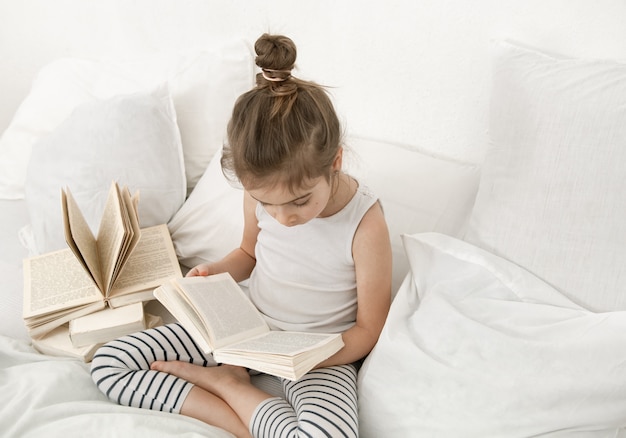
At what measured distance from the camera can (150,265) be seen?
1.30 m

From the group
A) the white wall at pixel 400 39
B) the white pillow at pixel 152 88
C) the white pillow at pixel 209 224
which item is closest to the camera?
the white wall at pixel 400 39

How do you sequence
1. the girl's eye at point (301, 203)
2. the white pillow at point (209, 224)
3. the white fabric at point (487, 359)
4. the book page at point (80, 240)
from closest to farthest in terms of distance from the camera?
the white fabric at point (487, 359) < the girl's eye at point (301, 203) < the book page at point (80, 240) < the white pillow at point (209, 224)

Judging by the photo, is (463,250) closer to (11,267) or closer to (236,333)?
(236,333)

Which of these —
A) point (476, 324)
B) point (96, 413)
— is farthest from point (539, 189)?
point (96, 413)

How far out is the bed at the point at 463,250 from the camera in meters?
0.91

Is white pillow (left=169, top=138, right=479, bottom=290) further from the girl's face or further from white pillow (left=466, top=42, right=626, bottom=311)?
the girl's face

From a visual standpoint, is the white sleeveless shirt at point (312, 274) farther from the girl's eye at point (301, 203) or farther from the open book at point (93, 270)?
the open book at point (93, 270)

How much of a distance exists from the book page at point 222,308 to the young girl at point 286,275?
0.23 ft

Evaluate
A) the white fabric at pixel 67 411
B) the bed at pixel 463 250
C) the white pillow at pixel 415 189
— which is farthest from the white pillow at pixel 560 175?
the white fabric at pixel 67 411

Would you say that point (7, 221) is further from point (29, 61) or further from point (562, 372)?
point (562, 372)

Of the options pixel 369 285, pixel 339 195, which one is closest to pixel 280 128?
pixel 339 195

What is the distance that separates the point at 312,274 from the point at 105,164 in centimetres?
59

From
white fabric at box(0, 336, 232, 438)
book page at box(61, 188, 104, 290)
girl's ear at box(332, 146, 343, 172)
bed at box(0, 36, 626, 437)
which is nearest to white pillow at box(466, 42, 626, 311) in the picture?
bed at box(0, 36, 626, 437)

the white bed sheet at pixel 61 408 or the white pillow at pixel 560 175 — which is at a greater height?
the white pillow at pixel 560 175
